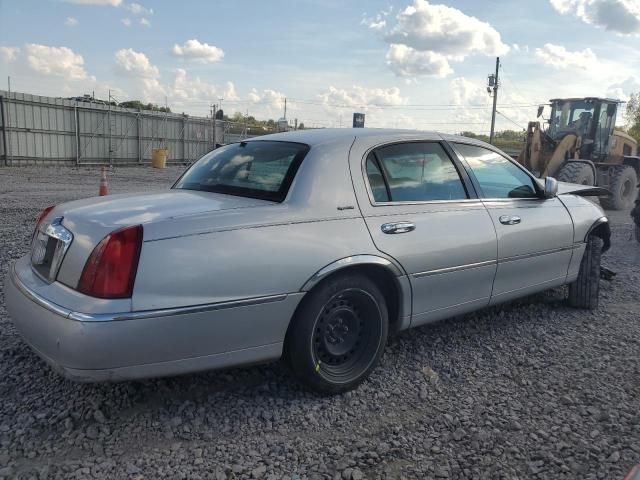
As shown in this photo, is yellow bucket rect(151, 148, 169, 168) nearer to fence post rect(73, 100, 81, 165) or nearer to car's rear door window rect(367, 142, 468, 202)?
fence post rect(73, 100, 81, 165)

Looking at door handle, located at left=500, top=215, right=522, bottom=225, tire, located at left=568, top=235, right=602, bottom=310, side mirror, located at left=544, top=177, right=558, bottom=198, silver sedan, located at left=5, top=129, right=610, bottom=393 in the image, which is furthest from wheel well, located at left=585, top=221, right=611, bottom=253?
door handle, located at left=500, top=215, right=522, bottom=225

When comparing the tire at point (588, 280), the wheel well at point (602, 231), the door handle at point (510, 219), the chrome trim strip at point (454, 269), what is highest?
the door handle at point (510, 219)

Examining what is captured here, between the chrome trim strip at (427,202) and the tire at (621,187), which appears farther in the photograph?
the tire at (621,187)

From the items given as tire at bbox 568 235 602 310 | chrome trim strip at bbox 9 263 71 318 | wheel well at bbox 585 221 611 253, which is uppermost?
wheel well at bbox 585 221 611 253

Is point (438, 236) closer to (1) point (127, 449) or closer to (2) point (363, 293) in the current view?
(2) point (363, 293)

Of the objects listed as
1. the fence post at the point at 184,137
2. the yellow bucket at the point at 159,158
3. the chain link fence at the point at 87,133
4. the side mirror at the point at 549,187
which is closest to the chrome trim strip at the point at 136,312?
the side mirror at the point at 549,187

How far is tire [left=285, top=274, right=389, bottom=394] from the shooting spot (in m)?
2.97

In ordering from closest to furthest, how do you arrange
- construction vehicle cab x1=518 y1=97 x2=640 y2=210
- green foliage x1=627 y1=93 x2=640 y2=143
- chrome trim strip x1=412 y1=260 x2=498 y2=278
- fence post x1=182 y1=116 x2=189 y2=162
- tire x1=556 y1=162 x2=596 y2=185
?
1. chrome trim strip x1=412 y1=260 x2=498 y2=278
2. tire x1=556 y1=162 x2=596 y2=185
3. construction vehicle cab x1=518 y1=97 x2=640 y2=210
4. fence post x1=182 y1=116 x2=189 y2=162
5. green foliage x1=627 y1=93 x2=640 y2=143

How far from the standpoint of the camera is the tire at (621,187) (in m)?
13.4

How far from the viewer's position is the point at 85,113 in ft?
73.5

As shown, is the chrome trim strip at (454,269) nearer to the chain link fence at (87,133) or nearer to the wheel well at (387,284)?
the wheel well at (387,284)

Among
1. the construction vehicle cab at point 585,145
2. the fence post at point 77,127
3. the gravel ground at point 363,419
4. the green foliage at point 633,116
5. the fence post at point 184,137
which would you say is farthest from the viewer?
the green foliage at point 633,116

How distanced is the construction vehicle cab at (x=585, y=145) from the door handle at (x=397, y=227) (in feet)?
35.6

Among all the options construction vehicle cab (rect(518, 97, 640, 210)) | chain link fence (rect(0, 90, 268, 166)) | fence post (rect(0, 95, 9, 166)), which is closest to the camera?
construction vehicle cab (rect(518, 97, 640, 210))
